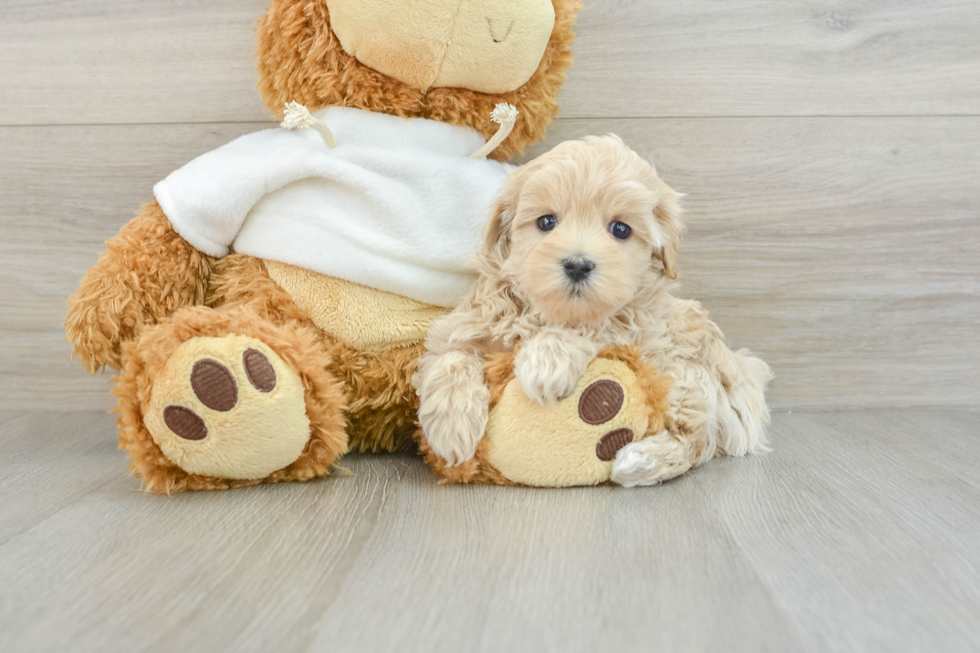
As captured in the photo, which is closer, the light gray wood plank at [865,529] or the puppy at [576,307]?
the light gray wood plank at [865,529]

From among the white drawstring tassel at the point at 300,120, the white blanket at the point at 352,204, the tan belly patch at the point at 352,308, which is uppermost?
the white drawstring tassel at the point at 300,120

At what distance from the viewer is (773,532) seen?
0.73m

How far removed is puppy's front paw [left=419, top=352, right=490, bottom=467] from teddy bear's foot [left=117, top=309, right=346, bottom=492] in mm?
114

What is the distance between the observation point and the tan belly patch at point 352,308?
0.95 m

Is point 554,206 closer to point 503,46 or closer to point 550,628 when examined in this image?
point 503,46

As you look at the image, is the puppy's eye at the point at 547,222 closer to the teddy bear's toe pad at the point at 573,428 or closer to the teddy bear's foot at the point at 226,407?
the teddy bear's toe pad at the point at 573,428

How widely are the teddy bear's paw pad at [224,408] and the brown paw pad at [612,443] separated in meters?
0.33

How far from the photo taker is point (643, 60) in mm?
1172

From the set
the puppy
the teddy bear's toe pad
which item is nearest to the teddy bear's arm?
the puppy

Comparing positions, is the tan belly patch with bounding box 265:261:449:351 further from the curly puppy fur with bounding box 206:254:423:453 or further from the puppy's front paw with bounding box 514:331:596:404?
the puppy's front paw with bounding box 514:331:596:404

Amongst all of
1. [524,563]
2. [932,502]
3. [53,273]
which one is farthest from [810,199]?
[53,273]

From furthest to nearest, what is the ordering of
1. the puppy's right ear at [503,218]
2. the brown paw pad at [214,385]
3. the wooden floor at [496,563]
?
the puppy's right ear at [503,218]
the brown paw pad at [214,385]
the wooden floor at [496,563]

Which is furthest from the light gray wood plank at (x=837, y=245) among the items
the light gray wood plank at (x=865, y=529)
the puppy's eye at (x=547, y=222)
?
the puppy's eye at (x=547, y=222)

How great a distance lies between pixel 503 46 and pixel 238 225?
410 mm
